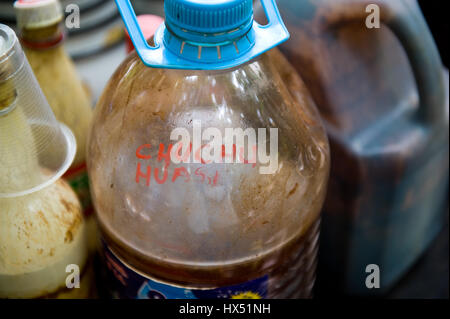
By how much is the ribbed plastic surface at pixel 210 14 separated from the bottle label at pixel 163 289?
245 mm

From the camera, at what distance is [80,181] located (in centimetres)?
65

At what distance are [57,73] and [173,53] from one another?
0.77 feet

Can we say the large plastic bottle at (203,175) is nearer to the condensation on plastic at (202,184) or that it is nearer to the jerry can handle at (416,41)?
the condensation on plastic at (202,184)

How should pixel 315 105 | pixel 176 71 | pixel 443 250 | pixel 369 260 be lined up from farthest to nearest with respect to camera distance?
pixel 443 250
pixel 369 260
pixel 315 105
pixel 176 71

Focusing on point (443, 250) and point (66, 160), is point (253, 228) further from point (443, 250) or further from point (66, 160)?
point (443, 250)

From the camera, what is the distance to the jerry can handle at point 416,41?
59cm

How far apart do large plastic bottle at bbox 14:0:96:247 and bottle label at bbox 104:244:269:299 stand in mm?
127

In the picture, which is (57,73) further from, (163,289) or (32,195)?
(163,289)

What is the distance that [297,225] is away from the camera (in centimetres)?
56

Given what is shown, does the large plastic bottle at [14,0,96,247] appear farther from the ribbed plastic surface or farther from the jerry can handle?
the jerry can handle

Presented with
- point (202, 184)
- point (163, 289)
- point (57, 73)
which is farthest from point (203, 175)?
point (57, 73)

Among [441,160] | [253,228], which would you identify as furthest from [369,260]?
[253,228]

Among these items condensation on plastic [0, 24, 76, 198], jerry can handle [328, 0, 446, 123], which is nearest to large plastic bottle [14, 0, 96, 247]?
condensation on plastic [0, 24, 76, 198]
